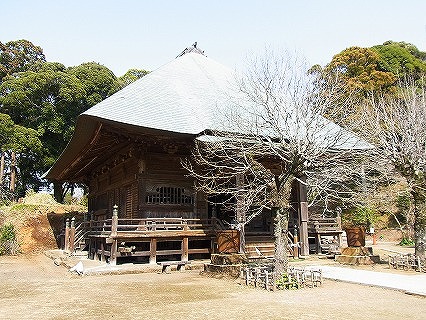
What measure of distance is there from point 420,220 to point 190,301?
8896 millimetres

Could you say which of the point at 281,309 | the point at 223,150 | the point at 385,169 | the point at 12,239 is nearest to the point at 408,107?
the point at 385,169

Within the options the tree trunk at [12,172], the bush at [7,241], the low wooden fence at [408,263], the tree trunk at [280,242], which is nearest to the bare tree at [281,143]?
the tree trunk at [280,242]

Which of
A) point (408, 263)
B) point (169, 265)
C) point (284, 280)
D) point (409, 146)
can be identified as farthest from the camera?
point (409, 146)

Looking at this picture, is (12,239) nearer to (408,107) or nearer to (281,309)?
(281,309)

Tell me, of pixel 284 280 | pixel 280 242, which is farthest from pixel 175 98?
pixel 284 280

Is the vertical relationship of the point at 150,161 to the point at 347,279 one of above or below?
above

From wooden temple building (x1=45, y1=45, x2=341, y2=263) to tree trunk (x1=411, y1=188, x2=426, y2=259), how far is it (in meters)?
4.89

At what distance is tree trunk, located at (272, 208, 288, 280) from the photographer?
403 inches

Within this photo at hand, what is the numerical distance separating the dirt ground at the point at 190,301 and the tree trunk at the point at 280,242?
3.17 feet

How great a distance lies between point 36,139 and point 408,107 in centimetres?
2831

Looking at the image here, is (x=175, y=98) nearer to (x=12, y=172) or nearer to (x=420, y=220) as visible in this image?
(x=420, y=220)

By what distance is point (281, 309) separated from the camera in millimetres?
7371

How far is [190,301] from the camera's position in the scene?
8312mm

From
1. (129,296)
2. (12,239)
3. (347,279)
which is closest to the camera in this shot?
(129,296)
